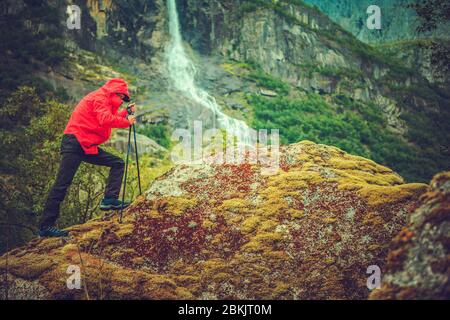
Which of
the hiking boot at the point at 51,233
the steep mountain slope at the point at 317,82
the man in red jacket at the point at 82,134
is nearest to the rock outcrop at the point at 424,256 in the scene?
the man in red jacket at the point at 82,134

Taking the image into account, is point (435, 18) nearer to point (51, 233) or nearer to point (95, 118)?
point (95, 118)

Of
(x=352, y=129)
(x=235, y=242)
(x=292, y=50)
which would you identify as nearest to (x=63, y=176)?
(x=235, y=242)

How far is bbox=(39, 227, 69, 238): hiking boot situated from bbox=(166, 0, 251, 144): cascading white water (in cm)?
7151

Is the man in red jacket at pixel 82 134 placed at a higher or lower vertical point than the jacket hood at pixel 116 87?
lower

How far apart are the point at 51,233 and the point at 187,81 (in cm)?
10812

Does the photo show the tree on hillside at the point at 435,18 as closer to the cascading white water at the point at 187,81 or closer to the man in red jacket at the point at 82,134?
the man in red jacket at the point at 82,134

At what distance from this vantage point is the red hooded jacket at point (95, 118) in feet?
26.4

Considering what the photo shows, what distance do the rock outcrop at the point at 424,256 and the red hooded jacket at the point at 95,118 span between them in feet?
16.2

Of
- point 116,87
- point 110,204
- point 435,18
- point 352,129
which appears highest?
point 435,18

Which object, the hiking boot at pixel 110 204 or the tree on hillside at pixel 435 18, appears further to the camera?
the tree on hillside at pixel 435 18

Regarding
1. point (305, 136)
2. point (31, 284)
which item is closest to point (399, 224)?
point (31, 284)

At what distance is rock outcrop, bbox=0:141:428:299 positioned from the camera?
6781mm

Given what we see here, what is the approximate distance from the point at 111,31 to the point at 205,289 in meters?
128

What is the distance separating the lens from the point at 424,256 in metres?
5.28
